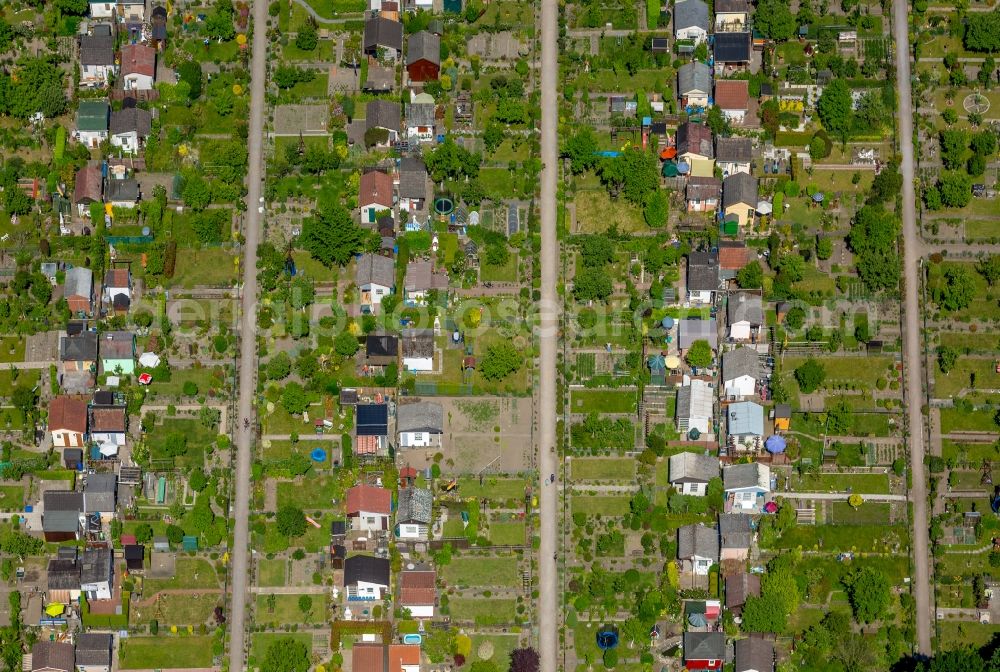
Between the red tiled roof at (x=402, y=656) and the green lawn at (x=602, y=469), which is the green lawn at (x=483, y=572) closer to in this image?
the red tiled roof at (x=402, y=656)

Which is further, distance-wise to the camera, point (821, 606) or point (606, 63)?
point (606, 63)

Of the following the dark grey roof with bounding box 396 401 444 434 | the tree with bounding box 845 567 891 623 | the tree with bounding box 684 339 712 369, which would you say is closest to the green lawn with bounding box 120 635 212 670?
the dark grey roof with bounding box 396 401 444 434

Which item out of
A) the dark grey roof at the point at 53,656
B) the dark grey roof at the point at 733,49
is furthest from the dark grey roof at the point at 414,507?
the dark grey roof at the point at 733,49

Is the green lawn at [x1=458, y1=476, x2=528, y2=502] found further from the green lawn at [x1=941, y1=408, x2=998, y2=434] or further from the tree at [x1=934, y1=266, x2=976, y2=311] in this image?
the tree at [x1=934, y1=266, x2=976, y2=311]

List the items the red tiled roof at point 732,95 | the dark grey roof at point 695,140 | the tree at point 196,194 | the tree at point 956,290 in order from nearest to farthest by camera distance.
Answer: the tree at point 956,290 → the dark grey roof at point 695,140 → the tree at point 196,194 → the red tiled roof at point 732,95

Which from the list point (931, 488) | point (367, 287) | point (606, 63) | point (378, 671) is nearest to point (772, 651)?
point (931, 488)

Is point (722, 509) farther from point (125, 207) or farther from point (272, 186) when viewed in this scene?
point (125, 207)
